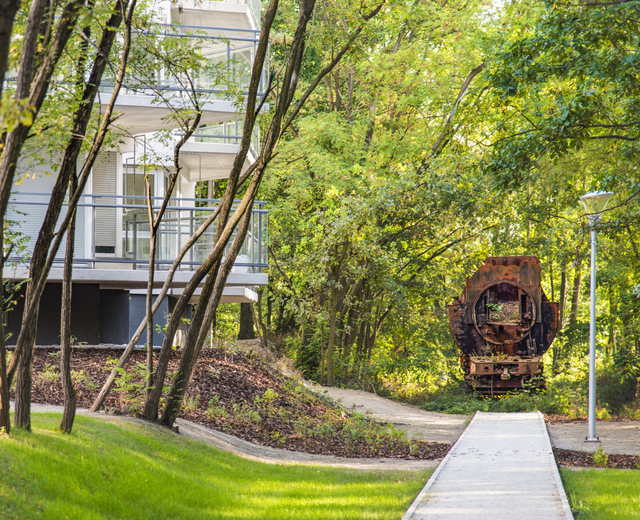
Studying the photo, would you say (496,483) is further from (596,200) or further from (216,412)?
(596,200)

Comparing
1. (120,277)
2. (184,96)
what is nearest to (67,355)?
(120,277)

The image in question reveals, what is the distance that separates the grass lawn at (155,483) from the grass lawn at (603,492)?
1.74 metres

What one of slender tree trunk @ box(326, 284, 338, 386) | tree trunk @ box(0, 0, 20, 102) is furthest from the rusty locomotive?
tree trunk @ box(0, 0, 20, 102)

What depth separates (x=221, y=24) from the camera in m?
20.4

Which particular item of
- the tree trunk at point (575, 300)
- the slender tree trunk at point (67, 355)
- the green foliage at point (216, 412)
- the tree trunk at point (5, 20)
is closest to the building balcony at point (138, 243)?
the green foliage at point (216, 412)

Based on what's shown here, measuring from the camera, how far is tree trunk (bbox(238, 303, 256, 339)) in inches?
1270

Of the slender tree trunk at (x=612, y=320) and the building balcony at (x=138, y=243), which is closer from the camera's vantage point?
the building balcony at (x=138, y=243)

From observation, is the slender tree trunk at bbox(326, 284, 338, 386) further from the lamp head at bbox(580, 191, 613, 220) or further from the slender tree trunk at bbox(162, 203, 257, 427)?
the slender tree trunk at bbox(162, 203, 257, 427)

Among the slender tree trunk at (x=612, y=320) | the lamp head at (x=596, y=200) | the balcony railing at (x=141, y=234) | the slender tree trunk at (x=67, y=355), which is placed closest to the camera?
the slender tree trunk at (x=67, y=355)

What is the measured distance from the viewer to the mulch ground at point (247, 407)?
1154cm

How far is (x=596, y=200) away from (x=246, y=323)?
2145 centimetres

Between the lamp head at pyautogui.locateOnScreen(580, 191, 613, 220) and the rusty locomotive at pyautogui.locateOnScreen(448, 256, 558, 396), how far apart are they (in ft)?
23.2

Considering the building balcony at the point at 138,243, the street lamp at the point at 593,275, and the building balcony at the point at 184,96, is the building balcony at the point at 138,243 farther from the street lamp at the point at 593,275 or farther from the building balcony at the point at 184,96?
the street lamp at the point at 593,275

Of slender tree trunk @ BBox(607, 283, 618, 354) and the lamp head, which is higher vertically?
the lamp head
